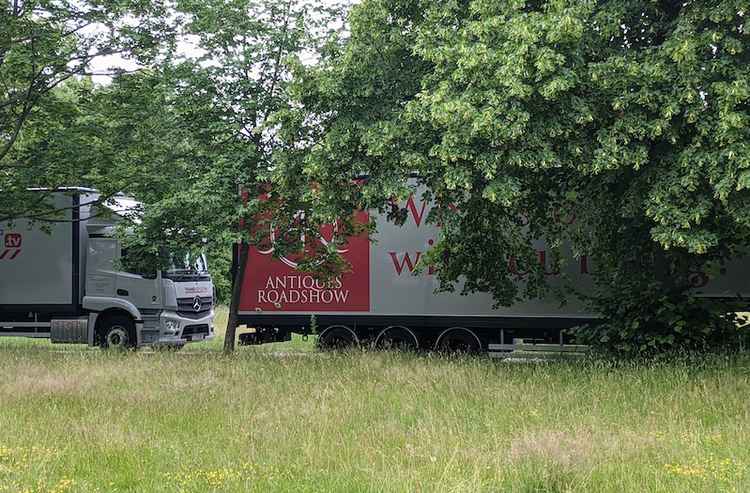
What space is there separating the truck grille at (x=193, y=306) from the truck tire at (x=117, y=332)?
1.18 m

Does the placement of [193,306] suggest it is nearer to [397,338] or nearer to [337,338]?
[337,338]

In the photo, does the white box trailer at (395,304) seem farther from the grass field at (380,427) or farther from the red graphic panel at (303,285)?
the grass field at (380,427)

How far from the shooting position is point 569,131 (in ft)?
34.0

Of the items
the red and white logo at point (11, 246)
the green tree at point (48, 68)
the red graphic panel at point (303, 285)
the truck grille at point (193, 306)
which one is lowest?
the truck grille at point (193, 306)

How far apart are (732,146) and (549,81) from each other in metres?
2.20

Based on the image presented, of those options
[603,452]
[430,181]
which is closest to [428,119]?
[430,181]

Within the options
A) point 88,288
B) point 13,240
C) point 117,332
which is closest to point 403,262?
point 117,332

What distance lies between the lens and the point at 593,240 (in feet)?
40.9

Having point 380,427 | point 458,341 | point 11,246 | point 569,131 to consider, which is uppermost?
point 569,131

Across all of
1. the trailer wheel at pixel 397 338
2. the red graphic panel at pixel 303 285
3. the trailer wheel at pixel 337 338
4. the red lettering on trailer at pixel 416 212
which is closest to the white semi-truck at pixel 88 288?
the red graphic panel at pixel 303 285

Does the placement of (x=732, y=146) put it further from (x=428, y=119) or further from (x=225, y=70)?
(x=225, y=70)

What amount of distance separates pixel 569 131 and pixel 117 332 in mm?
12443

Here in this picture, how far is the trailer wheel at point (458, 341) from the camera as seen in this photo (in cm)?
1680

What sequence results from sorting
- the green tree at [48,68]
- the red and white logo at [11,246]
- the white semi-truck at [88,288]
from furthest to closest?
the red and white logo at [11,246]
the white semi-truck at [88,288]
the green tree at [48,68]
